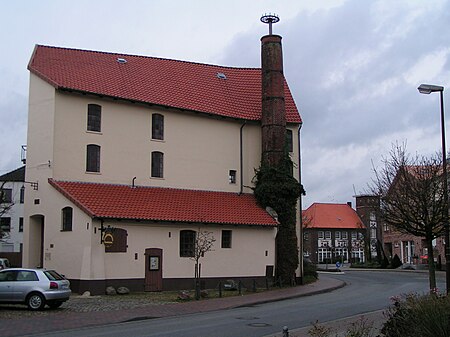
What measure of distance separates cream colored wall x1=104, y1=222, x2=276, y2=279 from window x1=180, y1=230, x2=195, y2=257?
28 centimetres

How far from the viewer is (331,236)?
103312 mm

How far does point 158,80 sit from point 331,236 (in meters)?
69.9

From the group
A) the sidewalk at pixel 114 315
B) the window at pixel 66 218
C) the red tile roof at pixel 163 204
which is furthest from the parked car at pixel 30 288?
the window at pixel 66 218

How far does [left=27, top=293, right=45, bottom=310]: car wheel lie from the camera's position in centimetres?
2223

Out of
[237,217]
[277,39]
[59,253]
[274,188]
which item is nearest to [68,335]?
[59,253]

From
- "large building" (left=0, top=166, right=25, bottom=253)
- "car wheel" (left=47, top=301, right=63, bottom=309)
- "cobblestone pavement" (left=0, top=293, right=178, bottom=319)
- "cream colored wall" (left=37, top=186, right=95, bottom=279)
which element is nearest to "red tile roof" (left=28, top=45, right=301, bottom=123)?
"cream colored wall" (left=37, top=186, right=95, bottom=279)

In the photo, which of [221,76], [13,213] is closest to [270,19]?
[221,76]

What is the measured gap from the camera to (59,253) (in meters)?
31.4

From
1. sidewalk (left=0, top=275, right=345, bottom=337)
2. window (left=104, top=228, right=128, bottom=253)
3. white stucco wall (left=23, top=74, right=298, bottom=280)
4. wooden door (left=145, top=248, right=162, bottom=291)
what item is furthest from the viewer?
wooden door (left=145, top=248, right=162, bottom=291)

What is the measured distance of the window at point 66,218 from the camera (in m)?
31.4

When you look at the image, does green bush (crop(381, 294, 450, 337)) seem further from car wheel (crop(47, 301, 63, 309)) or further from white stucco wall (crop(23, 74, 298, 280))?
white stucco wall (crop(23, 74, 298, 280))

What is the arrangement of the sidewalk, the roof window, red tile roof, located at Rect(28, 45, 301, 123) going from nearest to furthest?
the sidewalk
red tile roof, located at Rect(28, 45, 301, 123)
the roof window

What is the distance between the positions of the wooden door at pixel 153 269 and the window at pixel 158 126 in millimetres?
→ 7889

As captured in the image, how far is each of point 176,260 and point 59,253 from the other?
20.4ft
